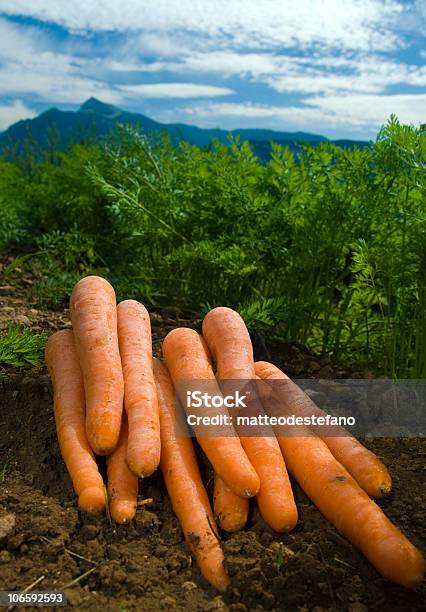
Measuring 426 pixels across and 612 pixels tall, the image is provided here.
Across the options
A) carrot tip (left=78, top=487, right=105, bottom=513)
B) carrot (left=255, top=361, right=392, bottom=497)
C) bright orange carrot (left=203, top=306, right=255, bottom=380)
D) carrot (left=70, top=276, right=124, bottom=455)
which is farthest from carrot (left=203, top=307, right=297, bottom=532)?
carrot tip (left=78, top=487, right=105, bottom=513)

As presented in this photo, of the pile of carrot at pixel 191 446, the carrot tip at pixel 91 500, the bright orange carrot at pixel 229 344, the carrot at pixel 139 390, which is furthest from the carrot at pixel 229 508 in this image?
the bright orange carrot at pixel 229 344

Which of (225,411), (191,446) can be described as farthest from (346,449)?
(191,446)

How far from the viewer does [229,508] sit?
7.77 feet

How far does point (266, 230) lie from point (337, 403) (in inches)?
47.4

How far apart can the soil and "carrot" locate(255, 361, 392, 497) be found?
0.09 m

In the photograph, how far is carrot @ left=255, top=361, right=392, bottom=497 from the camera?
98.0 inches

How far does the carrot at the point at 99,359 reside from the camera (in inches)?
99.7

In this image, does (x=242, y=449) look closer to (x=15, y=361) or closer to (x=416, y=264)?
(x=15, y=361)

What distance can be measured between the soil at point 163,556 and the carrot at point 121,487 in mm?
43

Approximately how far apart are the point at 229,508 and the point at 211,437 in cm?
28

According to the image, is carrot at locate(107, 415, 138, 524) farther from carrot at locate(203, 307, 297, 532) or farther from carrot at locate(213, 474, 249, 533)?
carrot at locate(203, 307, 297, 532)

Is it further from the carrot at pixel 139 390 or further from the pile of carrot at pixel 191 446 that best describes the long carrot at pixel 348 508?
the carrot at pixel 139 390

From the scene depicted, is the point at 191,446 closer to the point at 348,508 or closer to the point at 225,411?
the point at 225,411

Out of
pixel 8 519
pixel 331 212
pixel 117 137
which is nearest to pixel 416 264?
pixel 331 212
